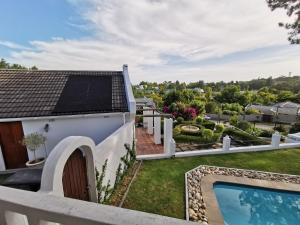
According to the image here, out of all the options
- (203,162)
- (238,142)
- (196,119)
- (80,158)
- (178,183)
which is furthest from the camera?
(196,119)

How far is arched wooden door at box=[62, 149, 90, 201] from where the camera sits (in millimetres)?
5055

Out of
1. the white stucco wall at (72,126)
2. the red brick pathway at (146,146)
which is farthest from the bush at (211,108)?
the white stucco wall at (72,126)

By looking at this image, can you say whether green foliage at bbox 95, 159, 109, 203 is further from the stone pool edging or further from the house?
the house

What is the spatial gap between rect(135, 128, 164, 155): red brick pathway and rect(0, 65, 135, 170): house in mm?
3537

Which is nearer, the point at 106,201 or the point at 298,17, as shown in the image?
the point at 106,201

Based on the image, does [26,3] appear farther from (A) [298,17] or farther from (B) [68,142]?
(A) [298,17]

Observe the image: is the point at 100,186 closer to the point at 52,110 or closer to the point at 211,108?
the point at 52,110

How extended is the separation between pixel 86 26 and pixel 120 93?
5.60 m

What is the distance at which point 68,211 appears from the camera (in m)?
1.22

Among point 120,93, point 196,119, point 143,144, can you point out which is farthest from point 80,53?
point 196,119

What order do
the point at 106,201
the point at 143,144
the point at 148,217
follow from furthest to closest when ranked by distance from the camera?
the point at 143,144, the point at 106,201, the point at 148,217

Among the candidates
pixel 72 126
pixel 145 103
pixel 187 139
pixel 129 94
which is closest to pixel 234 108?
pixel 145 103

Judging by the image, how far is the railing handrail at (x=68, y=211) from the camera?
114cm

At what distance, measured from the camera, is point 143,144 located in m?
15.4
